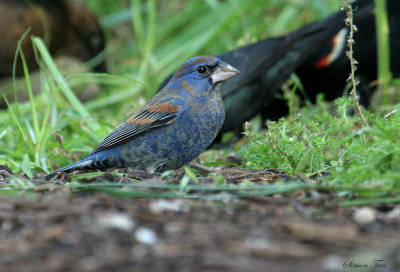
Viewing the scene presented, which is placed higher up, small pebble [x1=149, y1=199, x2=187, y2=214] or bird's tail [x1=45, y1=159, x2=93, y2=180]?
small pebble [x1=149, y1=199, x2=187, y2=214]

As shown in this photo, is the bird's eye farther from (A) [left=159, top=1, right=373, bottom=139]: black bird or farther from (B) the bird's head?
(A) [left=159, top=1, right=373, bottom=139]: black bird

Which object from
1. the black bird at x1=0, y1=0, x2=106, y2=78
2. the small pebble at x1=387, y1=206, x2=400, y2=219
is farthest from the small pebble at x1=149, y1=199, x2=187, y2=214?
the black bird at x1=0, y1=0, x2=106, y2=78

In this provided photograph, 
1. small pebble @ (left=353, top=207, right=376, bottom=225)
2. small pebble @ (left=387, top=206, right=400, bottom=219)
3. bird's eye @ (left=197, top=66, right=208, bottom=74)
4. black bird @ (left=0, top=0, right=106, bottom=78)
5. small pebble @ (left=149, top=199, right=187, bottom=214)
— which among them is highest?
black bird @ (left=0, top=0, right=106, bottom=78)

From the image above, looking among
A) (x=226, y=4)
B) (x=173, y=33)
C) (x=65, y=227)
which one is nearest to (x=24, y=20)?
(x=173, y=33)

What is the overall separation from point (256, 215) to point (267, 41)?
8.39 ft

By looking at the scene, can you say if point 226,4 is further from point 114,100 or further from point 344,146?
point 344,146

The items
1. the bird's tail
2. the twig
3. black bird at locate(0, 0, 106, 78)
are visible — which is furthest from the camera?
black bird at locate(0, 0, 106, 78)

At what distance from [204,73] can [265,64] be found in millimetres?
1202

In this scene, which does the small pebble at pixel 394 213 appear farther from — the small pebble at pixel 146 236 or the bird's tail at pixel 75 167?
the bird's tail at pixel 75 167

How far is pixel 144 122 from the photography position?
113 inches

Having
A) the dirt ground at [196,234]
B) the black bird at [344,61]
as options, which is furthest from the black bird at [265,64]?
the dirt ground at [196,234]

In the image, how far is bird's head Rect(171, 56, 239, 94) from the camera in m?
2.94

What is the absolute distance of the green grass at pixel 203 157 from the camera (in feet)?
6.93

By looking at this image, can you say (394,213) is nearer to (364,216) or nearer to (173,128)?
(364,216)
